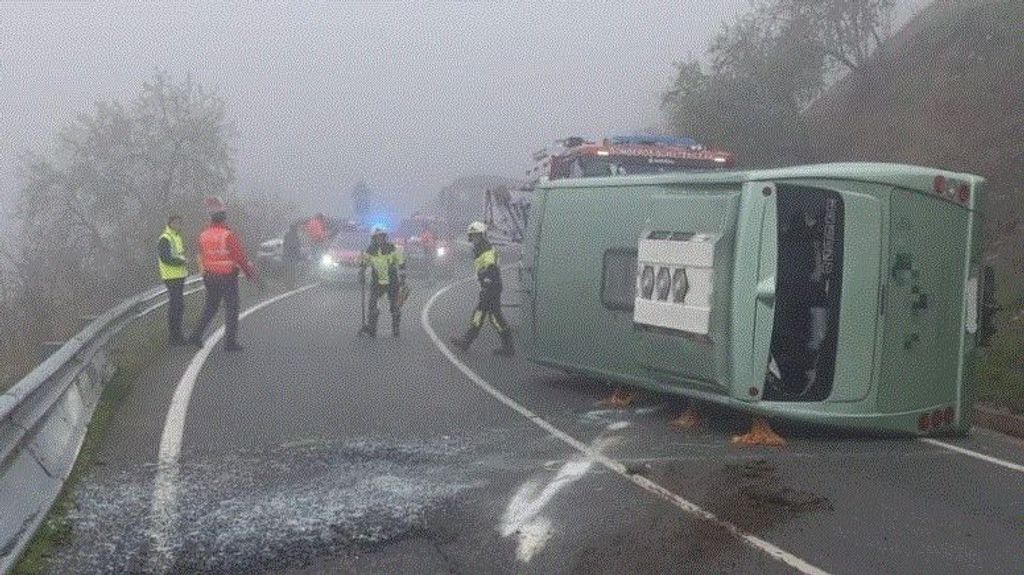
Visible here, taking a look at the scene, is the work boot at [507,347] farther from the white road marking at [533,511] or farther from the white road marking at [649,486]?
the white road marking at [533,511]

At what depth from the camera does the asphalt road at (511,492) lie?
618 centimetres

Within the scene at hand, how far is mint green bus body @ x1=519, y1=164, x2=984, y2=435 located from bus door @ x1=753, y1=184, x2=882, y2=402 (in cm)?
1

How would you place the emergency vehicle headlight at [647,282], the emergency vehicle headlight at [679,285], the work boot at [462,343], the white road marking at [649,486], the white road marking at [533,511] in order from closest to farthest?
the white road marking at [649,486], the white road marking at [533,511], the emergency vehicle headlight at [679,285], the emergency vehicle headlight at [647,282], the work boot at [462,343]

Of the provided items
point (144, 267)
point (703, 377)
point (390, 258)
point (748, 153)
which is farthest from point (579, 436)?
point (144, 267)

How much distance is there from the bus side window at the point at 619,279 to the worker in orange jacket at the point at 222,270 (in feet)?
18.1

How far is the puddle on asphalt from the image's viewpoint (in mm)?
6184

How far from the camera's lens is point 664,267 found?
9.91m

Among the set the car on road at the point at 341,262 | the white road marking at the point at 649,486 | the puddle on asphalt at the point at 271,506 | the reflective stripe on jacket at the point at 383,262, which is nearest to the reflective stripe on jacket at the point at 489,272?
the white road marking at the point at 649,486

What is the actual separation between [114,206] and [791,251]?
119 ft

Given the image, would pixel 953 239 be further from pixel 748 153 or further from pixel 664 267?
pixel 748 153

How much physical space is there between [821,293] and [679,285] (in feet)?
3.54

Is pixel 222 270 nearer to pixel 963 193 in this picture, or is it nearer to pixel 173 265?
pixel 173 265

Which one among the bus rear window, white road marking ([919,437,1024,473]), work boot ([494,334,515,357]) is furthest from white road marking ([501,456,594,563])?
work boot ([494,334,515,357])

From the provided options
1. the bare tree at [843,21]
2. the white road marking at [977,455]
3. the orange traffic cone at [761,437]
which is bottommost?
the white road marking at [977,455]
